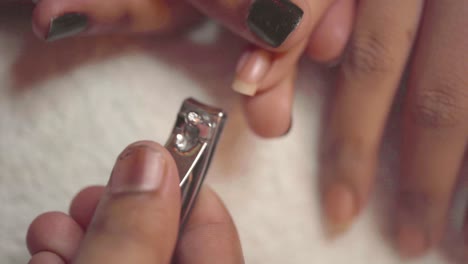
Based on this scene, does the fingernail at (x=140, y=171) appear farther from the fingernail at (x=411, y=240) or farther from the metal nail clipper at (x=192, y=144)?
the fingernail at (x=411, y=240)

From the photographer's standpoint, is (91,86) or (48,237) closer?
(48,237)

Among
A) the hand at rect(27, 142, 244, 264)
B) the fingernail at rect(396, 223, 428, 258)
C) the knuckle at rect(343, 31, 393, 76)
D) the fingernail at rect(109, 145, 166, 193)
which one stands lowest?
the fingernail at rect(396, 223, 428, 258)

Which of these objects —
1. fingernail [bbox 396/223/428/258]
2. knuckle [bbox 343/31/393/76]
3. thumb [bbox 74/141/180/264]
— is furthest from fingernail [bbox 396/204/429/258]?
thumb [bbox 74/141/180/264]

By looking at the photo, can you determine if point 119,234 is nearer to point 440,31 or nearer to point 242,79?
point 242,79

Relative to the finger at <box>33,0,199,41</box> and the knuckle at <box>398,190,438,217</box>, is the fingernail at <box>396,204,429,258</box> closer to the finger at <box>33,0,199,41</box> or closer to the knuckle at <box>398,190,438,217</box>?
the knuckle at <box>398,190,438,217</box>

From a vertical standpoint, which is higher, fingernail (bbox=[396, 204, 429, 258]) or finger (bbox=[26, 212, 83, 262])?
finger (bbox=[26, 212, 83, 262])

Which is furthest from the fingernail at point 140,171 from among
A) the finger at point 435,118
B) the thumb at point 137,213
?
the finger at point 435,118

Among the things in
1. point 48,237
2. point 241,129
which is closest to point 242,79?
point 241,129

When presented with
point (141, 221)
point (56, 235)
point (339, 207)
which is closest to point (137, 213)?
point (141, 221)
